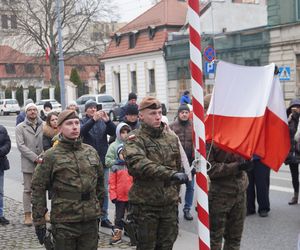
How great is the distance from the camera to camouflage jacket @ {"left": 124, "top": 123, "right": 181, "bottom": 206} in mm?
5004

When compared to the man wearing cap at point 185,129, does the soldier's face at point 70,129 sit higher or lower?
higher

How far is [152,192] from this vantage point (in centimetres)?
507

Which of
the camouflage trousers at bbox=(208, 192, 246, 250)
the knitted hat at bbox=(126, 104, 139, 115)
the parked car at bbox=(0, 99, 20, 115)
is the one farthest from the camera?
the parked car at bbox=(0, 99, 20, 115)

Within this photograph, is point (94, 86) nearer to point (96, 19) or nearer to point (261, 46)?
point (96, 19)

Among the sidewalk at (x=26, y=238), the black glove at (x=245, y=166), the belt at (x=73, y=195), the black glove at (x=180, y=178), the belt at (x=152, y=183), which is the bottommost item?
the sidewalk at (x=26, y=238)

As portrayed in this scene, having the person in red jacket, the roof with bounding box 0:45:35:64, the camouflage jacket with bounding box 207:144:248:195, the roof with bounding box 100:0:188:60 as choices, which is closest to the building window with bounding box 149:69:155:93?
the roof with bounding box 100:0:188:60

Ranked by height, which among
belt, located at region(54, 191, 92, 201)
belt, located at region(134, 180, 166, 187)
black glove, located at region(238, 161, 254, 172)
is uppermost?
black glove, located at region(238, 161, 254, 172)

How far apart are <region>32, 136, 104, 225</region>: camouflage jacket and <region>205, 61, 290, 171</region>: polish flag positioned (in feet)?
4.40

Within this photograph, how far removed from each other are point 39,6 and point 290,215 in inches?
1956

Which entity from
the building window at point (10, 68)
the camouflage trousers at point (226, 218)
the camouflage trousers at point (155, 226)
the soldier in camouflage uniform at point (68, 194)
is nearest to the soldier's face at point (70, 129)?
the soldier in camouflage uniform at point (68, 194)

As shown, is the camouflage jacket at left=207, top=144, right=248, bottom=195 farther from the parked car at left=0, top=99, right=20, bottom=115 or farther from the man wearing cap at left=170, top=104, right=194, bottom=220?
the parked car at left=0, top=99, right=20, bottom=115

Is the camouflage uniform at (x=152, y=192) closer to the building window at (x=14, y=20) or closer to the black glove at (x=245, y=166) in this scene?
the black glove at (x=245, y=166)

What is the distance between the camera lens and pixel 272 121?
5.99 metres

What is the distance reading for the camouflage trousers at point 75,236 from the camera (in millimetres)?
5047
